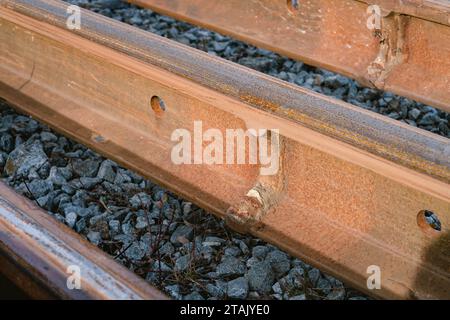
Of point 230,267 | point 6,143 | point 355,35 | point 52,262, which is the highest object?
point 355,35

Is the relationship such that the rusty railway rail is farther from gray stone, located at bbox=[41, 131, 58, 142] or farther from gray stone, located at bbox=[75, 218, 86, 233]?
gray stone, located at bbox=[75, 218, 86, 233]

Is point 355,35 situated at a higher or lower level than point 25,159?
higher

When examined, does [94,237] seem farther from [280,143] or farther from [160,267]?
[280,143]

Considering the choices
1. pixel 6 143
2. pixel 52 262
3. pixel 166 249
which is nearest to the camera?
pixel 52 262

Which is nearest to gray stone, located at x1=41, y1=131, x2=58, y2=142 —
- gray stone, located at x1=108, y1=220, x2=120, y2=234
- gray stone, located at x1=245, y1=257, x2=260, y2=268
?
gray stone, located at x1=108, y1=220, x2=120, y2=234

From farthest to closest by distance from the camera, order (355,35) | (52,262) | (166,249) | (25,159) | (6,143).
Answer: (355,35)
(6,143)
(25,159)
(166,249)
(52,262)

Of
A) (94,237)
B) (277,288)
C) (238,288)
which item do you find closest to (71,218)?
(94,237)
